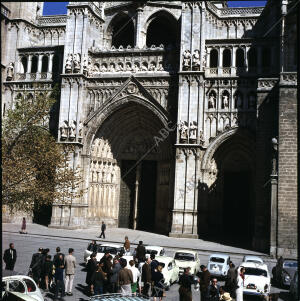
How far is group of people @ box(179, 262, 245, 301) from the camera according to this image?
371 inches

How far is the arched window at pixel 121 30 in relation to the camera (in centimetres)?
3391

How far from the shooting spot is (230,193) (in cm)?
2977

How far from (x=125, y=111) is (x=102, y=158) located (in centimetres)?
416

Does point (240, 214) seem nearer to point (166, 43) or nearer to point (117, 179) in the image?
point (117, 179)

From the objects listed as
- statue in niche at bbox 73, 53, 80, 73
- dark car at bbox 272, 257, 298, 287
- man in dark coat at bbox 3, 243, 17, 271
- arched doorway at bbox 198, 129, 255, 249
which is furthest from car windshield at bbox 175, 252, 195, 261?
statue in niche at bbox 73, 53, 80, 73

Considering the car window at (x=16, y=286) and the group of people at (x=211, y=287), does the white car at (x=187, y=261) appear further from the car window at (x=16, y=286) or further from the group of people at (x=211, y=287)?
the car window at (x=16, y=286)

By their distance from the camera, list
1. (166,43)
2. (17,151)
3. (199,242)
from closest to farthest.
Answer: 1. (17,151)
2. (199,242)
3. (166,43)

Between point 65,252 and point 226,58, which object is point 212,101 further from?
point 65,252

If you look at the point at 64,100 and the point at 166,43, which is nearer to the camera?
the point at 64,100

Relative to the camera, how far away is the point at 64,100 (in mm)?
30094

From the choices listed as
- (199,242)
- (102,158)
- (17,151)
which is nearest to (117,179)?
(102,158)

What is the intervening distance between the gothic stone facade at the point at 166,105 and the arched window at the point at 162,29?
0.29 feet

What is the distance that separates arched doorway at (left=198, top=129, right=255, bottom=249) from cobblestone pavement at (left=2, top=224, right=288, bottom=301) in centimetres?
375

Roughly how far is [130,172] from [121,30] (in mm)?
12680
